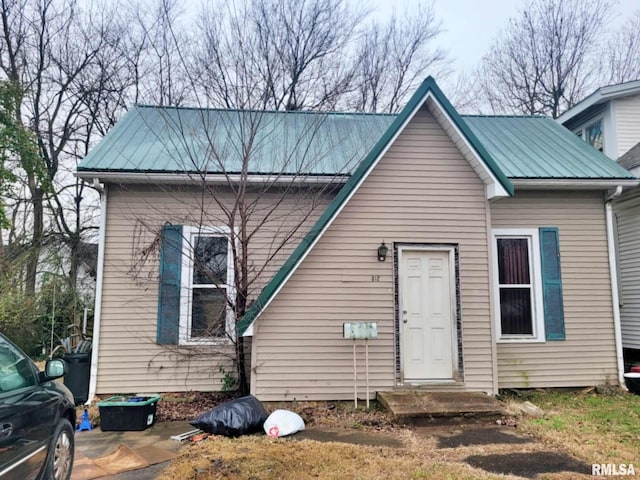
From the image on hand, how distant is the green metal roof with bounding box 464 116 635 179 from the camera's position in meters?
7.67

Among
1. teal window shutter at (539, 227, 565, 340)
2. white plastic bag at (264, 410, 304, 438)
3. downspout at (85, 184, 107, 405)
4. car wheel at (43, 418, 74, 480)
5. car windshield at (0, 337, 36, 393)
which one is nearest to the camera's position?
car windshield at (0, 337, 36, 393)

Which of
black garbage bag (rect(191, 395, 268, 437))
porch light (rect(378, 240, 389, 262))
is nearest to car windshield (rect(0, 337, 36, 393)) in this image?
black garbage bag (rect(191, 395, 268, 437))

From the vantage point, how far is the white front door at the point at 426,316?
645 cm

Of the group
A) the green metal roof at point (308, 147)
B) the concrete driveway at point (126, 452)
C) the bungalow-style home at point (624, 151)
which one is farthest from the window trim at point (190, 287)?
the bungalow-style home at point (624, 151)

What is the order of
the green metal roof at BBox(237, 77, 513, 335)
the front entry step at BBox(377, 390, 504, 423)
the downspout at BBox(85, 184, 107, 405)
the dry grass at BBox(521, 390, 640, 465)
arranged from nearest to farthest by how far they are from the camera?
the dry grass at BBox(521, 390, 640, 465), the front entry step at BBox(377, 390, 504, 423), the green metal roof at BBox(237, 77, 513, 335), the downspout at BBox(85, 184, 107, 405)

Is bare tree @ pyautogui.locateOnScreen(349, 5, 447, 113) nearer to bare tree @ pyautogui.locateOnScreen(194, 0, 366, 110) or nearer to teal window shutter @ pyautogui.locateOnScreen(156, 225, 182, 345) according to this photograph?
bare tree @ pyautogui.locateOnScreen(194, 0, 366, 110)

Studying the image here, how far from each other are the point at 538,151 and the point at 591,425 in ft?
17.5

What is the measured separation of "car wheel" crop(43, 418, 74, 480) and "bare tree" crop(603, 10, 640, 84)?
2352cm

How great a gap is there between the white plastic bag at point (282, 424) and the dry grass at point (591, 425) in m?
2.83

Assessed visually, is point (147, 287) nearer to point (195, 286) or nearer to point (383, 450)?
point (195, 286)

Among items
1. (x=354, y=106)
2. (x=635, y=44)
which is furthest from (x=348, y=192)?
(x=635, y=44)

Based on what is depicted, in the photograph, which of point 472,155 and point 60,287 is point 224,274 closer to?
point 472,155

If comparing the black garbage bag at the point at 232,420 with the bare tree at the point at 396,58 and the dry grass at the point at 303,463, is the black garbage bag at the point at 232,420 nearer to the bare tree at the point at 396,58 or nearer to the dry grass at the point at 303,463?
the dry grass at the point at 303,463

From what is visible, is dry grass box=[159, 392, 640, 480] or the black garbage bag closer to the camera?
dry grass box=[159, 392, 640, 480]
